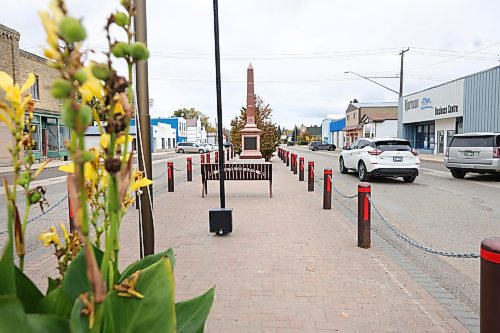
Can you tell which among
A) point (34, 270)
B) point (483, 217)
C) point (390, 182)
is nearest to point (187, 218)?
point (34, 270)

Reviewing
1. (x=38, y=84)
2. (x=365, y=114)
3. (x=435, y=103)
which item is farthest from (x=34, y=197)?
(x=365, y=114)

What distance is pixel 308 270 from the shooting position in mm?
4926

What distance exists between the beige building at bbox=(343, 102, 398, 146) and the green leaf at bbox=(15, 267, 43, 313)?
5604cm

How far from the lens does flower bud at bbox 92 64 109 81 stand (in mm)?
958

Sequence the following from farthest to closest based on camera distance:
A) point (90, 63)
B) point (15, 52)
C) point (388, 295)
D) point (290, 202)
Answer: point (15, 52), point (290, 202), point (388, 295), point (90, 63)

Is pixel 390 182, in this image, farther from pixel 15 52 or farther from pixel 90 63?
pixel 15 52

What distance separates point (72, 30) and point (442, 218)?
891 centimetres

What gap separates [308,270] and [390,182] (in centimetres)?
1091

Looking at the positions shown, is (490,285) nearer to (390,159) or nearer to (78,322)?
(78,322)

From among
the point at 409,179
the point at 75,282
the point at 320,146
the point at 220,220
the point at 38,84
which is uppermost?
the point at 38,84

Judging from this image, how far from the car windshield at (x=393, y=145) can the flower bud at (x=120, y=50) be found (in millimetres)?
14105

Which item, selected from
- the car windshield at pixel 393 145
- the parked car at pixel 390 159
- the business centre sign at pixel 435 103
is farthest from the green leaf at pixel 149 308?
the business centre sign at pixel 435 103

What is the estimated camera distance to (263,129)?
28609 mm

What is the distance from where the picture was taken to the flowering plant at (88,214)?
0.90 m
